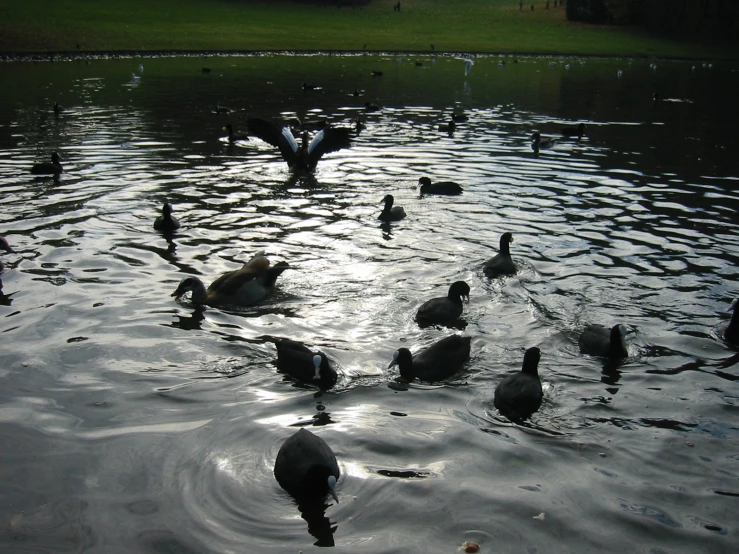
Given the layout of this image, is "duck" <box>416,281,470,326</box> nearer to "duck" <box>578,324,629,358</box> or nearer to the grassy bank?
"duck" <box>578,324,629,358</box>

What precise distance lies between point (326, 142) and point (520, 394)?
626 inches

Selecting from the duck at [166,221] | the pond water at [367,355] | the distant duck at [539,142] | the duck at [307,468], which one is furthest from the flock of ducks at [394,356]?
the distant duck at [539,142]

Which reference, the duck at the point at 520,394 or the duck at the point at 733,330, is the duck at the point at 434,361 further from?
the duck at the point at 733,330

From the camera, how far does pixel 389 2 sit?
117 meters

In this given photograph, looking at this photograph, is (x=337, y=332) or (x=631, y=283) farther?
(x=631, y=283)

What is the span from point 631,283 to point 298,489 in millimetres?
8479

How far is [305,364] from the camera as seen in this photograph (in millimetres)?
9984

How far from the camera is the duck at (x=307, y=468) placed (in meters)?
7.67

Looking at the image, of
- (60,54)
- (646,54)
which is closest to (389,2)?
(646,54)

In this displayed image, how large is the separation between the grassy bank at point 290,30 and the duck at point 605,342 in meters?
63.5

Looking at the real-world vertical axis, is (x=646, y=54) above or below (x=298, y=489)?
above

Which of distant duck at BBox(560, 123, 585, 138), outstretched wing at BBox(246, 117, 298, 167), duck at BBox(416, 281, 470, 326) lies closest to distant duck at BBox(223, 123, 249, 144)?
outstretched wing at BBox(246, 117, 298, 167)

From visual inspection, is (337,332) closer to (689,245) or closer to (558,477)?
(558,477)

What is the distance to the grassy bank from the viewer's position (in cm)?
7050
